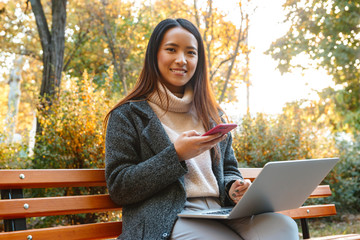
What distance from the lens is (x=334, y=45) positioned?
1085 centimetres

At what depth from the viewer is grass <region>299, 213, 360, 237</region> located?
568 centimetres

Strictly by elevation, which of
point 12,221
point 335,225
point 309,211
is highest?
point 12,221

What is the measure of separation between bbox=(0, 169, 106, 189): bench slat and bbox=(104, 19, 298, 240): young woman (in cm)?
18

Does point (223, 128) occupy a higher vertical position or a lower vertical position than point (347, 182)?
higher

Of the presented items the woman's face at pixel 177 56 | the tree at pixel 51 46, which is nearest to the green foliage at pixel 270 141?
the tree at pixel 51 46

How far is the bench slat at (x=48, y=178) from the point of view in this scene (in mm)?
1927

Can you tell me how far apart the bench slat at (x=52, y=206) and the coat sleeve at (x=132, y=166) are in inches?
5.0

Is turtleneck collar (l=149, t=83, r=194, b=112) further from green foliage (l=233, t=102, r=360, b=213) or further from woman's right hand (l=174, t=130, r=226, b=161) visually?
green foliage (l=233, t=102, r=360, b=213)

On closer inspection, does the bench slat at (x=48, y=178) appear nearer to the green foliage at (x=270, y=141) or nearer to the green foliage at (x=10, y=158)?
the green foliage at (x=10, y=158)

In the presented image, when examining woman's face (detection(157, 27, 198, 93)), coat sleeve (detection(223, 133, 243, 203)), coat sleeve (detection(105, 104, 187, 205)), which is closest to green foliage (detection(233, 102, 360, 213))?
coat sleeve (detection(223, 133, 243, 203))

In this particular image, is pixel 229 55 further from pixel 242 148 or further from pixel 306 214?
pixel 306 214

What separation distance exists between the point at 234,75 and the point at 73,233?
9.35 metres

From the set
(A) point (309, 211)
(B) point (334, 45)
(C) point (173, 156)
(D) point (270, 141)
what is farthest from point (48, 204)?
(B) point (334, 45)

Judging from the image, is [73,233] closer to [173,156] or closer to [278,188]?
[173,156]
